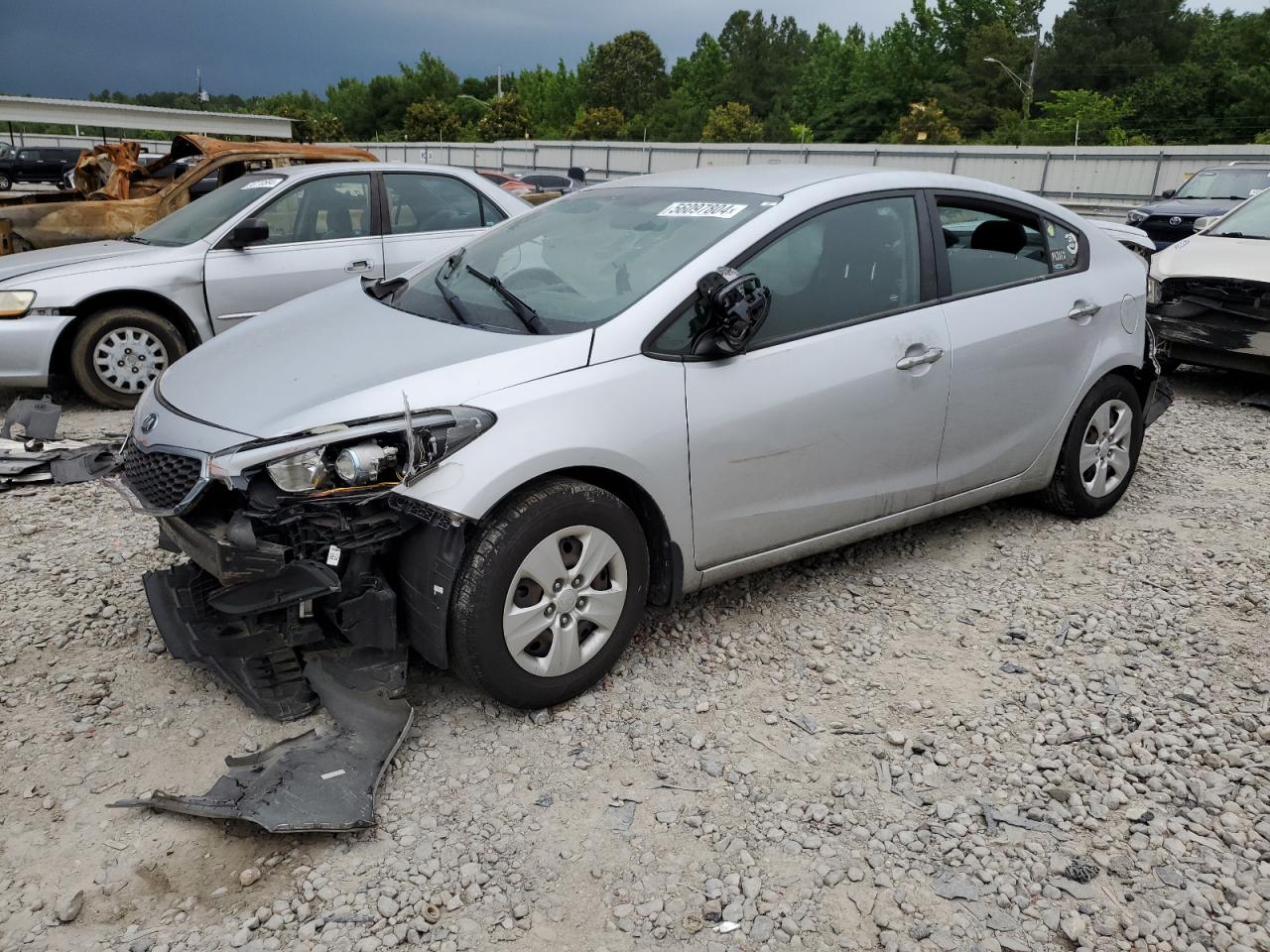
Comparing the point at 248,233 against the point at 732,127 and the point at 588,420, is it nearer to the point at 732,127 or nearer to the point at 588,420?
the point at 588,420

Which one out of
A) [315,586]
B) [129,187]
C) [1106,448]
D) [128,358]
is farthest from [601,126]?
[315,586]

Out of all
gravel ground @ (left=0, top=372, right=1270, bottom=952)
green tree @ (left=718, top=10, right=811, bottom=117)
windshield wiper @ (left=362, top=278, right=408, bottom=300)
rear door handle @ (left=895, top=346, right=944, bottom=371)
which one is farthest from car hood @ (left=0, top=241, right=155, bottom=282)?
green tree @ (left=718, top=10, right=811, bottom=117)

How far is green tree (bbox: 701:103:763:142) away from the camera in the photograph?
64.6 metres

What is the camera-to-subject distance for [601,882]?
275cm

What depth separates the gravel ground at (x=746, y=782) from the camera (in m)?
2.62

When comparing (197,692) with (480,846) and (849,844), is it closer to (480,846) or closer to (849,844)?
(480,846)

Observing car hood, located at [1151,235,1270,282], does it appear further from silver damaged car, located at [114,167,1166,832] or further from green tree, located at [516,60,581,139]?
green tree, located at [516,60,581,139]

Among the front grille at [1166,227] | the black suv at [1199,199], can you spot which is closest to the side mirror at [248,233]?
the black suv at [1199,199]

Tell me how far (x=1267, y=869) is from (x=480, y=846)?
2122mm

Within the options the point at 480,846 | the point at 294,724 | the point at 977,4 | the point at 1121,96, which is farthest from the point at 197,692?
the point at 977,4

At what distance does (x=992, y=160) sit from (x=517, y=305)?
107 feet

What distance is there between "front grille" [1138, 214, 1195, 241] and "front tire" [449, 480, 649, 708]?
13.7 m

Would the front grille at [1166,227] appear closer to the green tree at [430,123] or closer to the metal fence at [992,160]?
the metal fence at [992,160]

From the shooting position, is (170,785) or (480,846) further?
(170,785)
